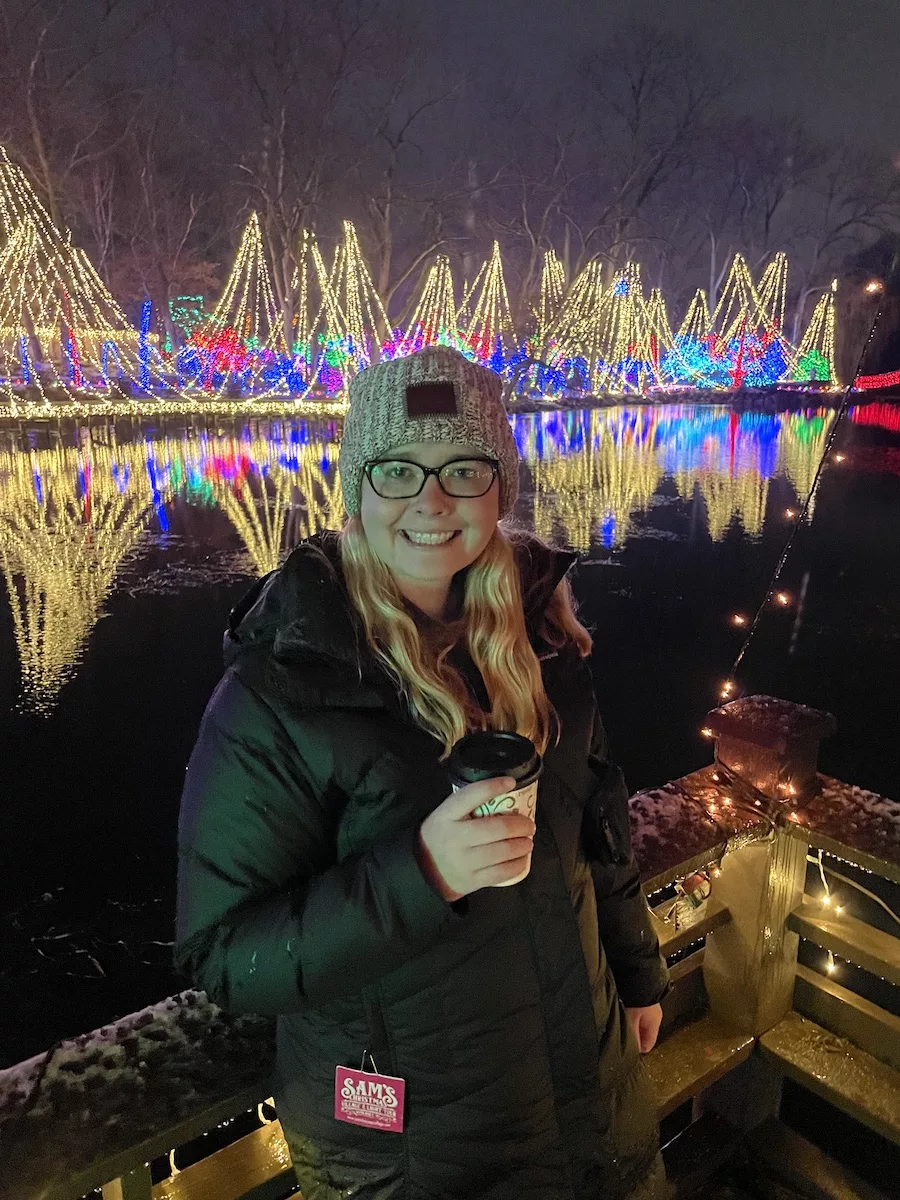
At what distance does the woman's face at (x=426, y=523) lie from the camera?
4.43 ft

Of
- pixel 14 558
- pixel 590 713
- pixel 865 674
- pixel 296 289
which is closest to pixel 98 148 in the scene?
pixel 296 289

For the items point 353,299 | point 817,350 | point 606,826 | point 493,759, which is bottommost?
point 606,826

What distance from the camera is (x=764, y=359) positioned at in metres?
39.0

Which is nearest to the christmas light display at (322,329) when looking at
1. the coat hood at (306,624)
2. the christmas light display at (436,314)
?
the christmas light display at (436,314)

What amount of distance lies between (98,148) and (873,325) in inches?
1209

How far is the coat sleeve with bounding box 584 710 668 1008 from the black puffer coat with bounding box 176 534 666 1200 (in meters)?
0.09

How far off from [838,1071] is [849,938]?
1.26ft

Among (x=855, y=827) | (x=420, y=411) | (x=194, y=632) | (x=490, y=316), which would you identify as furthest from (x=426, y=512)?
(x=490, y=316)

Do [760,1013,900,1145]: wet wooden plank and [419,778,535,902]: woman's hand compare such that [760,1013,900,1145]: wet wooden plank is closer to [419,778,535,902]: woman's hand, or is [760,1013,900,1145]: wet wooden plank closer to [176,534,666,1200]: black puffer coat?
[176,534,666,1200]: black puffer coat

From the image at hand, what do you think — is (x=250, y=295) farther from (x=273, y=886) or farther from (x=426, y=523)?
(x=273, y=886)

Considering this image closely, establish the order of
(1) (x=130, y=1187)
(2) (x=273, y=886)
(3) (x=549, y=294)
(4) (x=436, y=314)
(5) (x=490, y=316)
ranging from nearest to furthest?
1. (2) (x=273, y=886)
2. (1) (x=130, y=1187)
3. (4) (x=436, y=314)
4. (5) (x=490, y=316)
5. (3) (x=549, y=294)

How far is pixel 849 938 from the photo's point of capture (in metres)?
2.06

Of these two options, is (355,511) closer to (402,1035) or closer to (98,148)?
(402,1035)

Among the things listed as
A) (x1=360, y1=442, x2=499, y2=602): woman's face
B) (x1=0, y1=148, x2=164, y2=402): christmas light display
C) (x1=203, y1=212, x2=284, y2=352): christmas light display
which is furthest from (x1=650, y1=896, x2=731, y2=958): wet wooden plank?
(x1=203, y1=212, x2=284, y2=352): christmas light display
